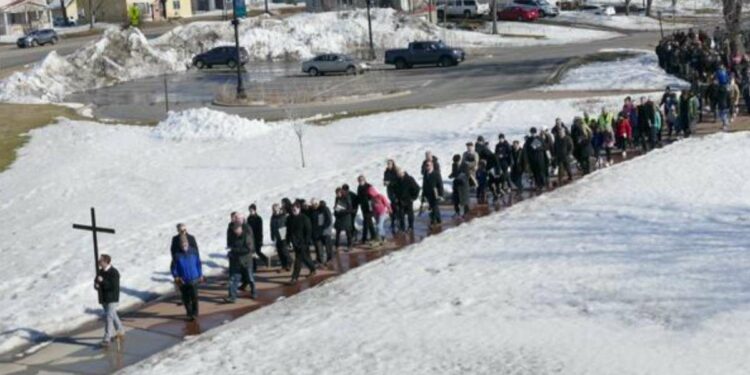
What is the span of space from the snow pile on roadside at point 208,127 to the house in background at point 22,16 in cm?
5421

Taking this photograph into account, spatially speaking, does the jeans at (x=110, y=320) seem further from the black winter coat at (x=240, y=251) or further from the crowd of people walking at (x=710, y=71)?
the crowd of people walking at (x=710, y=71)

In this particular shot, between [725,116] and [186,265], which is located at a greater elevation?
[725,116]

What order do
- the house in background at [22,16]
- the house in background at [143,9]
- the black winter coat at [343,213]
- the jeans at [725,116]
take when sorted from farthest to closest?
the house in background at [143,9]
the house in background at [22,16]
the jeans at [725,116]
the black winter coat at [343,213]

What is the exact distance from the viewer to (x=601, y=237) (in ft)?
65.1

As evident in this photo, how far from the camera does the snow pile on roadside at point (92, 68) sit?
5128 centimetres

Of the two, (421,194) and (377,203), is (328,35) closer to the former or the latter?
(421,194)

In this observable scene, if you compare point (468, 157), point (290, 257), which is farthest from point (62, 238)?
point (468, 157)

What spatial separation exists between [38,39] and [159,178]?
45.9 metres

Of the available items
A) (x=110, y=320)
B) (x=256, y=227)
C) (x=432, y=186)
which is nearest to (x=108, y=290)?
(x=110, y=320)

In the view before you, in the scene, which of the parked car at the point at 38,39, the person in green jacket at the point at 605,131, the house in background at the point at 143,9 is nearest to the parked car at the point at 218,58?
the parked car at the point at 38,39

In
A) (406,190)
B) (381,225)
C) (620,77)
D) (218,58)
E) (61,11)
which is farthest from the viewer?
(61,11)

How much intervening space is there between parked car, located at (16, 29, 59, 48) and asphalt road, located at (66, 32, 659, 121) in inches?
738

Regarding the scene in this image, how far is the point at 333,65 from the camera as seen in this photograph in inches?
2100

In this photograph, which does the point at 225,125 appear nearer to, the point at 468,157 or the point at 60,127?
the point at 60,127
